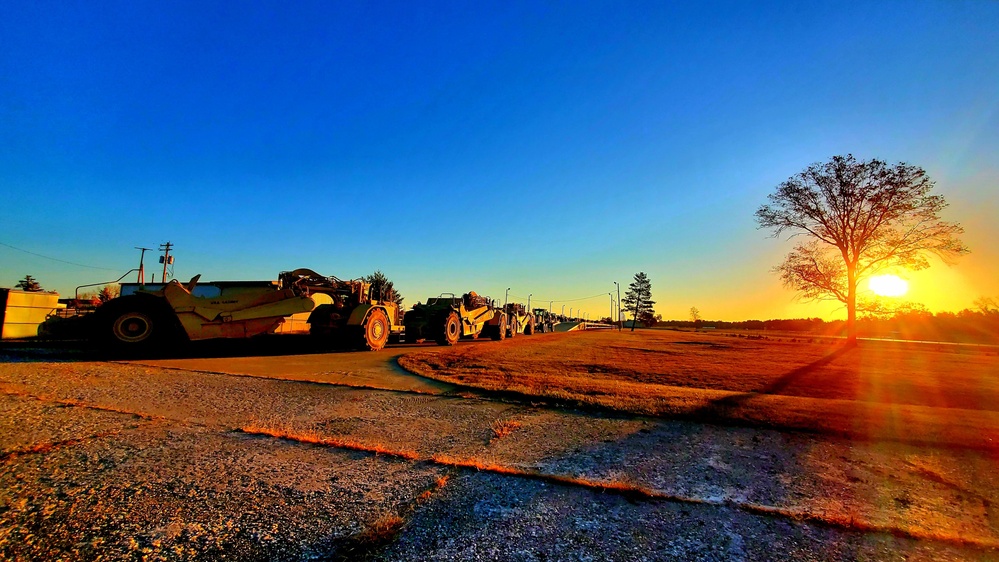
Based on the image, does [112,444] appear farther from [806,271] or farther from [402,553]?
[806,271]

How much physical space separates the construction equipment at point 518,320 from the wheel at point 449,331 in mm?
8141

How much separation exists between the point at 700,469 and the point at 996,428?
4446 millimetres

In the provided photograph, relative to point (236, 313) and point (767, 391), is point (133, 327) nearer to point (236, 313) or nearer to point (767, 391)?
point (236, 313)

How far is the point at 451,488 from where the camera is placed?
3.01 meters

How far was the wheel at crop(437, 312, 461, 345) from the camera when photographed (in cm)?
1764

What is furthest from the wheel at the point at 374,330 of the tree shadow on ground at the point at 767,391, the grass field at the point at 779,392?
the tree shadow on ground at the point at 767,391

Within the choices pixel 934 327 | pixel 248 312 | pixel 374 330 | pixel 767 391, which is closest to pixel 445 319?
pixel 374 330

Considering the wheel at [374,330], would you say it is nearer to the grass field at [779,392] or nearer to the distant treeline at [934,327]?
the grass field at [779,392]

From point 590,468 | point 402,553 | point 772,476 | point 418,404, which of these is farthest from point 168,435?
point 772,476

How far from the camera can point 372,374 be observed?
27.5ft

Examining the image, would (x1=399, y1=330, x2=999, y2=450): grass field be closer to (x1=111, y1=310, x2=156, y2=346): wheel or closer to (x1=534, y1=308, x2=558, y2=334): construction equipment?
(x1=111, y1=310, x2=156, y2=346): wheel

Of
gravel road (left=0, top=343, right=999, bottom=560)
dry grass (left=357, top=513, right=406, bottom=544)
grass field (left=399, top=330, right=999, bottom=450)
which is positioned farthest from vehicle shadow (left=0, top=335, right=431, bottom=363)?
dry grass (left=357, top=513, right=406, bottom=544)

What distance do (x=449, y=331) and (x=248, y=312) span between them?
27.6 ft

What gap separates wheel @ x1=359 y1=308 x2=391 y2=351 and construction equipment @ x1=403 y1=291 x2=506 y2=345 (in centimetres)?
313
